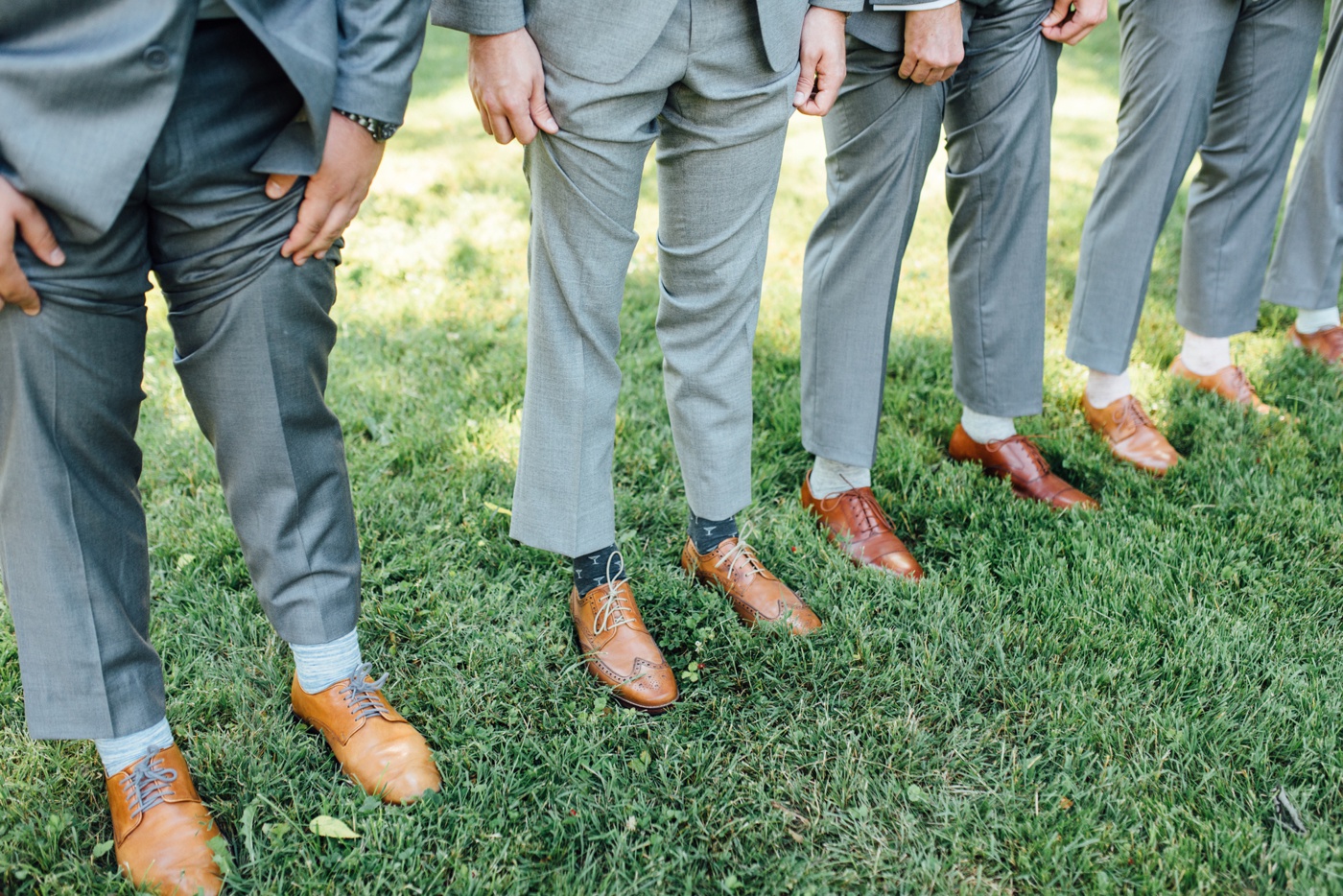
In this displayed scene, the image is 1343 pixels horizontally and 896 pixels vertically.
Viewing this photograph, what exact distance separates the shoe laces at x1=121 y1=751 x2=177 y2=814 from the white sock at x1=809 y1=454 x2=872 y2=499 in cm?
166

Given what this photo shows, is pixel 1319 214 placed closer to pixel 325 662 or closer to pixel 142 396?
pixel 325 662

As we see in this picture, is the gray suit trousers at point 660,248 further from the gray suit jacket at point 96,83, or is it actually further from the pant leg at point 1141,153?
the pant leg at point 1141,153

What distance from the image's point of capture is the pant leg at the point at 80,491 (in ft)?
4.73

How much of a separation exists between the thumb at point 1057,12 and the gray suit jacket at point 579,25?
1.15 metres

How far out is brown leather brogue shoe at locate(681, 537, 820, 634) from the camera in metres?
2.24

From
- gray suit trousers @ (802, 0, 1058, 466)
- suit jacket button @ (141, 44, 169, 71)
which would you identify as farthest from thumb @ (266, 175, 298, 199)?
gray suit trousers @ (802, 0, 1058, 466)

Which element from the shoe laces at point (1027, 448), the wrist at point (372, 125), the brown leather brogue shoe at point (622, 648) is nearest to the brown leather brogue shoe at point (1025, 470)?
the shoe laces at point (1027, 448)

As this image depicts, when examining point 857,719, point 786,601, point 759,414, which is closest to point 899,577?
point 786,601

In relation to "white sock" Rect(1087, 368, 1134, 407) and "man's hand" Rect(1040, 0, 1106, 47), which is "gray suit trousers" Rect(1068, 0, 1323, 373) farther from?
"man's hand" Rect(1040, 0, 1106, 47)

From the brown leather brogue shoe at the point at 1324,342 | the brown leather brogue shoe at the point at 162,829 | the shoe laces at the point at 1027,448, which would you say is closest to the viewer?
the brown leather brogue shoe at the point at 162,829

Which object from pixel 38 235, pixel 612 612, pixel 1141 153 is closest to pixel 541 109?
pixel 38 235

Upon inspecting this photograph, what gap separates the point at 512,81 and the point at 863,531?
142 cm

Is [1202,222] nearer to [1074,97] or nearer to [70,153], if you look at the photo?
[70,153]

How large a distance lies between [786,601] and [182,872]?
1.32 metres
